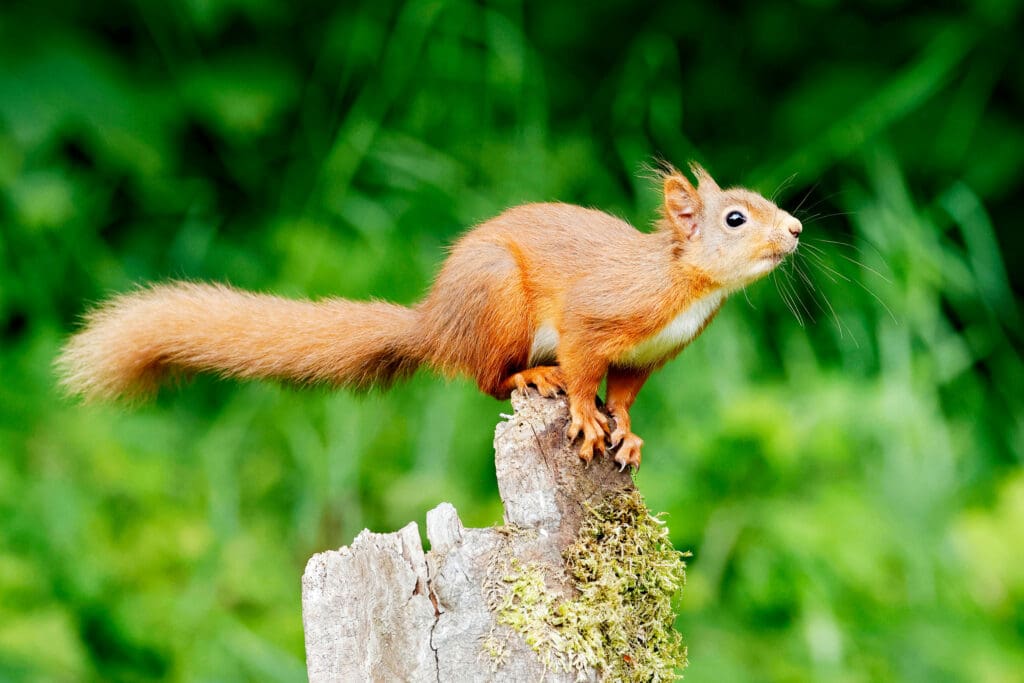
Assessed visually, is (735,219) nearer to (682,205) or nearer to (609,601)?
(682,205)

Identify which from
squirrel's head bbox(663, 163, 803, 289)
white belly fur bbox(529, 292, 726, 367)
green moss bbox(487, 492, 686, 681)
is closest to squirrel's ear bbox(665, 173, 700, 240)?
squirrel's head bbox(663, 163, 803, 289)

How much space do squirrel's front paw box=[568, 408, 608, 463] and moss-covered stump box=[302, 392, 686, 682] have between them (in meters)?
0.09

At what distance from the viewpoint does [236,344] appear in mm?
2508

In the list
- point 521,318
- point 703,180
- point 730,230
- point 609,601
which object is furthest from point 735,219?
point 609,601

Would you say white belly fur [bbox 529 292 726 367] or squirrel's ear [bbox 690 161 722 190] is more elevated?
squirrel's ear [bbox 690 161 722 190]

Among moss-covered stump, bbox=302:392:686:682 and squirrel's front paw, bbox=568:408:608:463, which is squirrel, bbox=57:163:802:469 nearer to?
squirrel's front paw, bbox=568:408:608:463

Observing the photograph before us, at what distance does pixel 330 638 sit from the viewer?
70.7 inches

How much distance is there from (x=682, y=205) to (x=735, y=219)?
0.12 meters

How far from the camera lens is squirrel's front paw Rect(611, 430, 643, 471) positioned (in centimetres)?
208

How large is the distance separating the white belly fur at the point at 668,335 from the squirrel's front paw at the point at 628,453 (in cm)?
18

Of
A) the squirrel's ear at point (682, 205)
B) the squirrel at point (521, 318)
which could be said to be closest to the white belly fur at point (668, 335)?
the squirrel at point (521, 318)

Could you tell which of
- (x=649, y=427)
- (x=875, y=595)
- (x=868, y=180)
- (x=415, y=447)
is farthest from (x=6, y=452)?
(x=868, y=180)

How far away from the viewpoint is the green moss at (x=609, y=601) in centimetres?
181

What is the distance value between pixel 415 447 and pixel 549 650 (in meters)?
1.88
